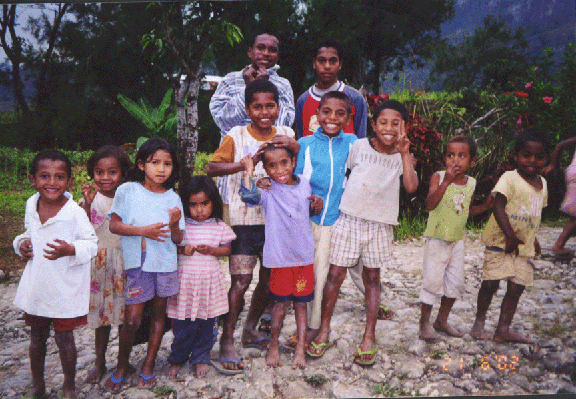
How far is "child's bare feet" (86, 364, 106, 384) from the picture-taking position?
2521 mm

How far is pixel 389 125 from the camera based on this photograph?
261 cm

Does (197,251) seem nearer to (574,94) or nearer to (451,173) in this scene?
(451,173)

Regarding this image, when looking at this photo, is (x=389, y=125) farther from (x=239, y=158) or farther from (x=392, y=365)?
(x=392, y=365)

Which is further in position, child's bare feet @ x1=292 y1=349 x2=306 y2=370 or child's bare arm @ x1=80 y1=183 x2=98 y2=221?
child's bare feet @ x1=292 y1=349 x2=306 y2=370

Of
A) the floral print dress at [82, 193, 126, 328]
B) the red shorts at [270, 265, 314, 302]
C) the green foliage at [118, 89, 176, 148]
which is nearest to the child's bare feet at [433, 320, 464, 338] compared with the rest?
the red shorts at [270, 265, 314, 302]

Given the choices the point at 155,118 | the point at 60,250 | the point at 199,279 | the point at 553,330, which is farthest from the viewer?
the point at 155,118

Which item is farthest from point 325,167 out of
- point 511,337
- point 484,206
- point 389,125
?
point 511,337

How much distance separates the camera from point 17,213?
10.7 ft

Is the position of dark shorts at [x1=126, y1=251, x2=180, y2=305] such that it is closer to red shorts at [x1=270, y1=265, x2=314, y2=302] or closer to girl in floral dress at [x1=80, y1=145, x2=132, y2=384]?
girl in floral dress at [x1=80, y1=145, x2=132, y2=384]

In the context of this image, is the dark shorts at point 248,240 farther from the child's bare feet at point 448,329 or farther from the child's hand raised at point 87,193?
the child's bare feet at point 448,329

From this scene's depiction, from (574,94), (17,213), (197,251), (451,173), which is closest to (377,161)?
(451,173)

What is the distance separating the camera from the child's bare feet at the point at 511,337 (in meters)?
2.86

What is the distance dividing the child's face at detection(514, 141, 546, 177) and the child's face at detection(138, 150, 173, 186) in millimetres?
2154

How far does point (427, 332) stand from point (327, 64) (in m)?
1.93
